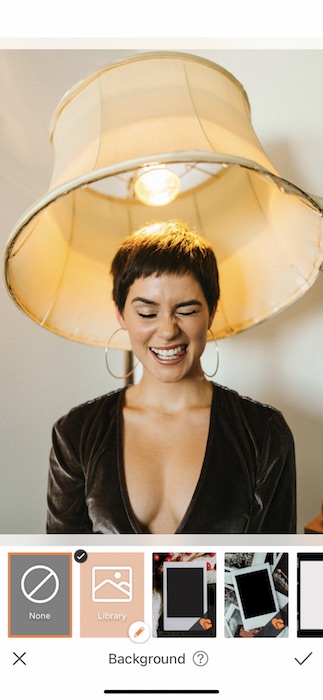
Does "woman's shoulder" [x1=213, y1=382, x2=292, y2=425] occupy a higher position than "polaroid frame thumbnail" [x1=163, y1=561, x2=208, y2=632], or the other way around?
"woman's shoulder" [x1=213, y1=382, x2=292, y2=425]

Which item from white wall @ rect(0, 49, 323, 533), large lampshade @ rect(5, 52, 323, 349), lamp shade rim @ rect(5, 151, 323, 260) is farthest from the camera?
white wall @ rect(0, 49, 323, 533)

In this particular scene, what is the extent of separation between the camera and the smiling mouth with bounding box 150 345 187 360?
763 millimetres

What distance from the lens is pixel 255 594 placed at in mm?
753

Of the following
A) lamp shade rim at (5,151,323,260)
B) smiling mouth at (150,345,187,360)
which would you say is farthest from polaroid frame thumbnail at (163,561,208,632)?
lamp shade rim at (5,151,323,260)

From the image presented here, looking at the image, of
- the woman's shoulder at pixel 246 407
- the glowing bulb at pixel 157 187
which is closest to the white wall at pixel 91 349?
the woman's shoulder at pixel 246 407

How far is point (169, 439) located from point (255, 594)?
223mm

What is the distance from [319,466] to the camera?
0.80 metres

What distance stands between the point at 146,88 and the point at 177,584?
59cm
